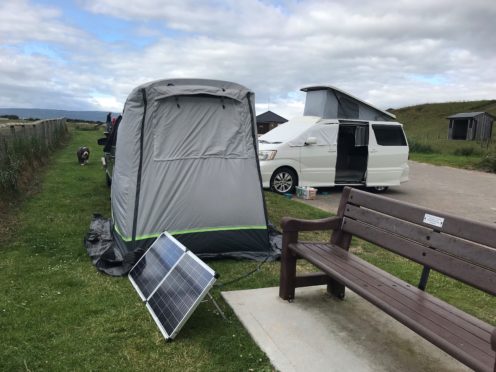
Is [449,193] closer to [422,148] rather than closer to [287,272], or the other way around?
[287,272]

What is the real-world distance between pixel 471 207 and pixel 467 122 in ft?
113

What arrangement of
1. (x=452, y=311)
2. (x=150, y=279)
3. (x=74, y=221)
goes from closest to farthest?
(x=452, y=311) → (x=150, y=279) → (x=74, y=221)

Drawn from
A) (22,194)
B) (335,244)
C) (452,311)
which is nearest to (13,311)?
(335,244)

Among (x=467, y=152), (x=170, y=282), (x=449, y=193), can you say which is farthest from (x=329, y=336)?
(x=467, y=152)

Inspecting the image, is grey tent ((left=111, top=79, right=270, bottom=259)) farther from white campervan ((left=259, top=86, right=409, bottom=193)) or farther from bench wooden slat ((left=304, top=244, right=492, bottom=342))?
white campervan ((left=259, top=86, right=409, bottom=193))

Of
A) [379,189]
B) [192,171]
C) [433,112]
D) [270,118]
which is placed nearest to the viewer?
[192,171]

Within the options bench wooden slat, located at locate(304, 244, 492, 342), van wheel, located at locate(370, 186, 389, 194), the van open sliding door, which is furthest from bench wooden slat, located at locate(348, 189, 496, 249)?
van wheel, located at locate(370, 186, 389, 194)

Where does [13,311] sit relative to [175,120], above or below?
below

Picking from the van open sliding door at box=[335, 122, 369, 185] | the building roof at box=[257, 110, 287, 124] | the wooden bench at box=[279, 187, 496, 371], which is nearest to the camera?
the wooden bench at box=[279, 187, 496, 371]

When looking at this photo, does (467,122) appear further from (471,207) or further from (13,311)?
(13,311)

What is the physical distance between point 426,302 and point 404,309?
261 millimetres

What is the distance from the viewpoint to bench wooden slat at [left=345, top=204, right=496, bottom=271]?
9.05 ft

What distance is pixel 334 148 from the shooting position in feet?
35.0

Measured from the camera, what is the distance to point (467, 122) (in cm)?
4031
